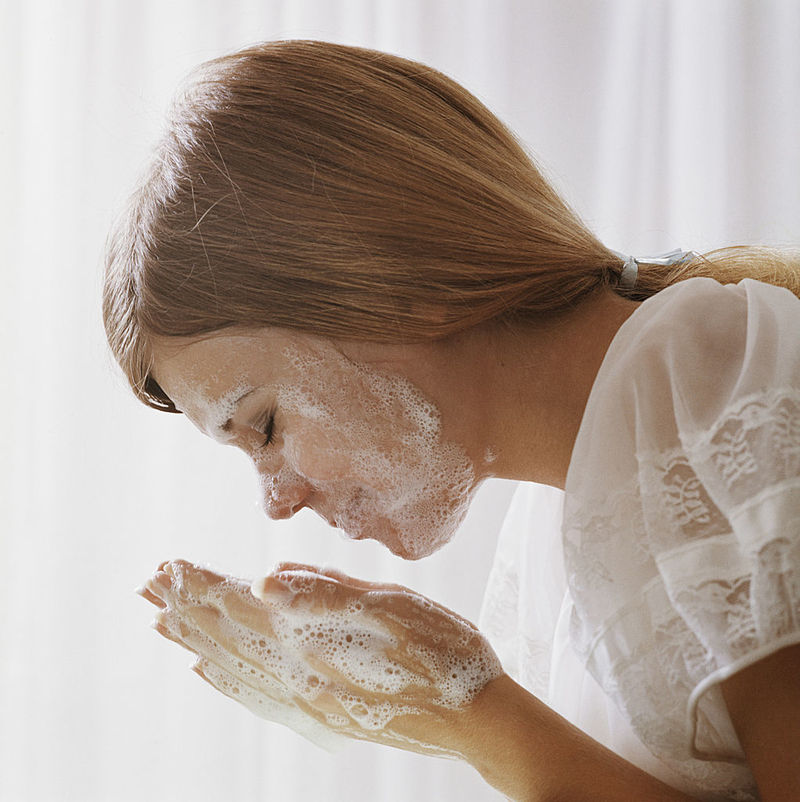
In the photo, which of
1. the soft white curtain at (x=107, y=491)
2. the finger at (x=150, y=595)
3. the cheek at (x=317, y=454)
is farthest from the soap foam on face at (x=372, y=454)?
the soft white curtain at (x=107, y=491)

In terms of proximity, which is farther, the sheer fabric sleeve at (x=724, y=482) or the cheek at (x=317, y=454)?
the cheek at (x=317, y=454)

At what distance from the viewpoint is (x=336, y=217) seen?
25.9 inches

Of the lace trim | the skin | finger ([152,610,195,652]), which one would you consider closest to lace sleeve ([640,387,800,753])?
the lace trim

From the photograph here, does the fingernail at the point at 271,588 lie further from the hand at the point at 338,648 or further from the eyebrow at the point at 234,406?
the eyebrow at the point at 234,406

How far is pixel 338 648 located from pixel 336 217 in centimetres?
33

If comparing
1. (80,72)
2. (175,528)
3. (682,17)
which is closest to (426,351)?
(175,528)

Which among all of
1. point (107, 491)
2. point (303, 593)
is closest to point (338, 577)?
point (303, 593)

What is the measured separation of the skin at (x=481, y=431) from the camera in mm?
657

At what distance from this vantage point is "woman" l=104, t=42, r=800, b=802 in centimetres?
59

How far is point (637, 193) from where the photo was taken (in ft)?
4.66

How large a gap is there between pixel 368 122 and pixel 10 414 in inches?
31.7

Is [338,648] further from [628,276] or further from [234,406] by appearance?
[628,276]

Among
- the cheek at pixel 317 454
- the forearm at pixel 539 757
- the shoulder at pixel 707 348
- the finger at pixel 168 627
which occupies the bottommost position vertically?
the forearm at pixel 539 757

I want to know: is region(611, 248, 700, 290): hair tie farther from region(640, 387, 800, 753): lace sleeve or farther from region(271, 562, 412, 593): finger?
region(271, 562, 412, 593): finger
